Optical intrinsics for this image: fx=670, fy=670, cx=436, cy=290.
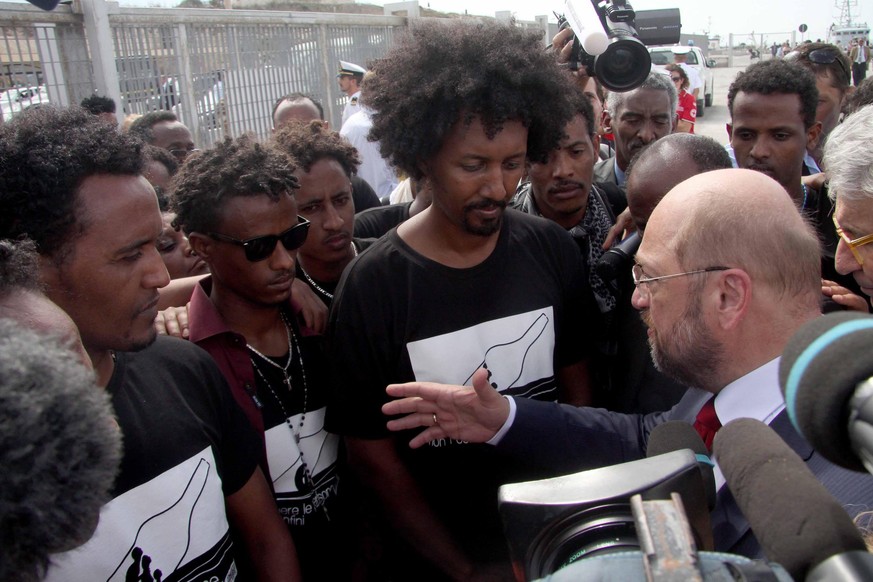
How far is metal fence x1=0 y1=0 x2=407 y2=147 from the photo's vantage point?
5207mm

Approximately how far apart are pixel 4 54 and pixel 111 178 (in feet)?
13.4

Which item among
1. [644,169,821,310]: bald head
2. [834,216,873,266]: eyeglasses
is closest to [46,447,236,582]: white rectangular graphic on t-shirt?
[644,169,821,310]: bald head

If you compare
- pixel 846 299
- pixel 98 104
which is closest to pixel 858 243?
pixel 846 299

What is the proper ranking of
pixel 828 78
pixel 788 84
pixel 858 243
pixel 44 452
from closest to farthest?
pixel 44 452, pixel 858 243, pixel 788 84, pixel 828 78

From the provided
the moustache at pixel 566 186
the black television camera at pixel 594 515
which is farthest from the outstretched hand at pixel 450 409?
the moustache at pixel 566 186

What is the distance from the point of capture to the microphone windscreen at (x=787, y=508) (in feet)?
2.05

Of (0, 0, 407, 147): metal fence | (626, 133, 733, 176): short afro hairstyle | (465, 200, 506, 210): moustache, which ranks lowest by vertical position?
(465, 200, 506, 210): moustache

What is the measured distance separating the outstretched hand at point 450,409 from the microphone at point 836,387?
4.10 ft

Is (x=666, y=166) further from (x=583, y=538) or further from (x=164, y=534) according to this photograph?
(x=164, y=534)

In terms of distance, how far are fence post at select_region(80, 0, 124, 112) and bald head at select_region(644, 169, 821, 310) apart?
5525mm

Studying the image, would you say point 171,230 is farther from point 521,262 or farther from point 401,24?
point 401,24

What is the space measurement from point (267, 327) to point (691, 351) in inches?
55.8

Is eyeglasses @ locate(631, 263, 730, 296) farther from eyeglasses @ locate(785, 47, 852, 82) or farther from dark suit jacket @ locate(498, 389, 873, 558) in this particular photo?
eyeglasses @ locate(785, 47, 852, 82)

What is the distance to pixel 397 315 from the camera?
2.15 metres
